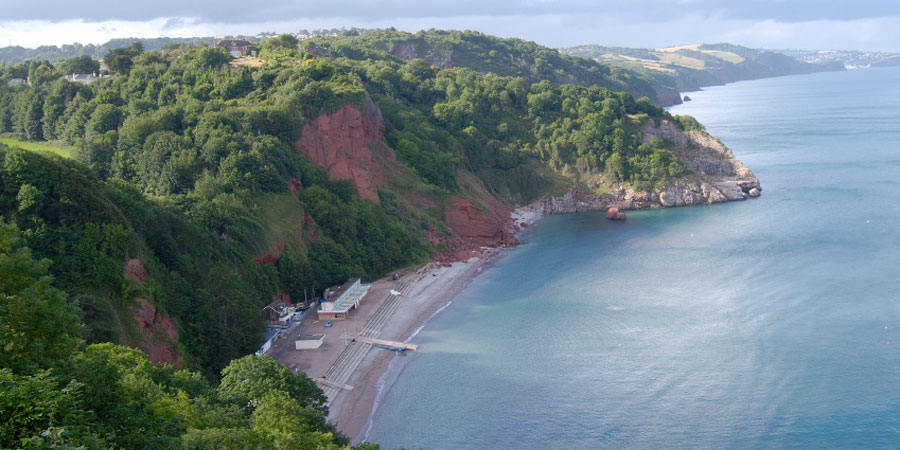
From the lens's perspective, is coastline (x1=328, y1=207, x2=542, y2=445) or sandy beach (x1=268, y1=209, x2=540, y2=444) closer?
coastline (x1=328, y1=207, x2=542, y2=445)

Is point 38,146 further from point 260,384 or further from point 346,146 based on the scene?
point 260,384

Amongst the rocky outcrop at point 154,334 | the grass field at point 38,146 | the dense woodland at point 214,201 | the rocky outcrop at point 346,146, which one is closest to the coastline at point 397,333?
the dense woodland at point 214,201

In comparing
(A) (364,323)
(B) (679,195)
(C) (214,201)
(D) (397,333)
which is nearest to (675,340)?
(D) (397,333)

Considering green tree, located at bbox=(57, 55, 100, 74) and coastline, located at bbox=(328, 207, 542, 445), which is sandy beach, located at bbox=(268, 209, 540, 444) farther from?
green tree, located at bbox=(57, 55, 100, 74)

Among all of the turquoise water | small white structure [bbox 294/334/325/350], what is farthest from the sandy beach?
the turquoise water

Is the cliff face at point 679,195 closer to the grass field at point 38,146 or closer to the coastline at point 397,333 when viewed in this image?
the coastline at point 397,333

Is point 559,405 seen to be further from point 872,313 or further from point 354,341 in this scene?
point 872,313
